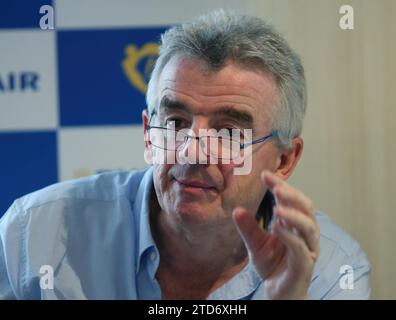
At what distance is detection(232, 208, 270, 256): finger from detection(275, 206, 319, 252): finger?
0.07 metres

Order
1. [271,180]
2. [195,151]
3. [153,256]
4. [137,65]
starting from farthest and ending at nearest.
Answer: [137,65] → [153,256] → [195,151] → [271,180]

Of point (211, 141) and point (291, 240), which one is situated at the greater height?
point (211, 141)

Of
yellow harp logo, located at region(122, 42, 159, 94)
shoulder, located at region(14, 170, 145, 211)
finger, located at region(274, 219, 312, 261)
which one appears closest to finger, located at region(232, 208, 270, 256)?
finger, located at region(274, 219, 312, 261)

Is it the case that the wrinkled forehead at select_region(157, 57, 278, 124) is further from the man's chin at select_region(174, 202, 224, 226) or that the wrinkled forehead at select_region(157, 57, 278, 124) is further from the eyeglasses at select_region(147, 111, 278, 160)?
the man's chin at select_region(174, 202, 224, 226)

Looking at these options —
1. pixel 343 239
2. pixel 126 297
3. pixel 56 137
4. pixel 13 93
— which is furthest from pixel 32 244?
pixel 343 239

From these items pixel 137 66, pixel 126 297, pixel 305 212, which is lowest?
pixel 126 297

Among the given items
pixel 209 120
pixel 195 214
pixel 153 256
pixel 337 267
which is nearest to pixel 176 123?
pixel 209 120

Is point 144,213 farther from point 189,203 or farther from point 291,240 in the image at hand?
point 291,240

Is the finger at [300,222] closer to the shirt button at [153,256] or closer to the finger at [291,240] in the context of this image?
the finger at [291,240]

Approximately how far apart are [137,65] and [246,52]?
1.85ft

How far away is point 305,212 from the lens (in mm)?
771

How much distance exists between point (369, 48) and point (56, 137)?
0.92 metres

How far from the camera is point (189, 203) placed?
100cm

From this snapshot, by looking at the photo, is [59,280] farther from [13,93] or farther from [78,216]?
[13,93]
